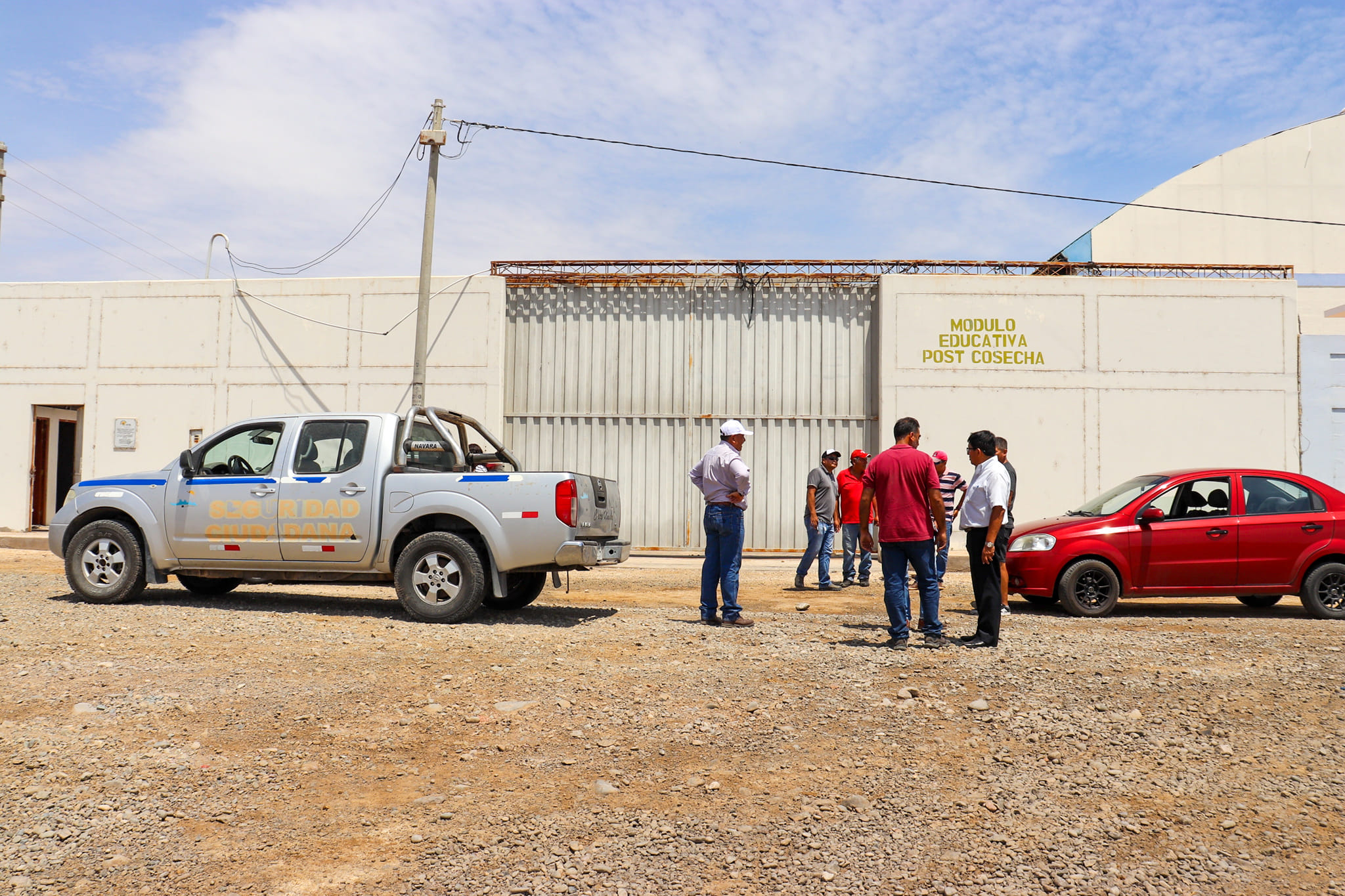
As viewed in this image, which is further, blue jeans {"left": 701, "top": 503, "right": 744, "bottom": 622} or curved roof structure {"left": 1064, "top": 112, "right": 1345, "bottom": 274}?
curved roof structure {"left": 1064, "top": 112, "right": 1345, "bottom": 274}

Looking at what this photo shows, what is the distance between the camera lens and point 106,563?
28.8 ft

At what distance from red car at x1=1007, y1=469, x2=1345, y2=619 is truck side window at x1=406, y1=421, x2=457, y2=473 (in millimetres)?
5949

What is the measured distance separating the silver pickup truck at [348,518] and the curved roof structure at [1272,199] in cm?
2151

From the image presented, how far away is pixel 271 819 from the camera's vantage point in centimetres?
369

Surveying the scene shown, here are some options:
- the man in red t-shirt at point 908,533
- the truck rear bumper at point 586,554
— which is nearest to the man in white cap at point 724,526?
the truck rear bumper at point 586,554

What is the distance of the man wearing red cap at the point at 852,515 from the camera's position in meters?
11.7

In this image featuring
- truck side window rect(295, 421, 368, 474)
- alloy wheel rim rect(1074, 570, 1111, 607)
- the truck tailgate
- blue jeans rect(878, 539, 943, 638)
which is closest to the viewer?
blue jeans rect(878, 539, 943, 638)

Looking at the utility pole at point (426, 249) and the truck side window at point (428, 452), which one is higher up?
the utility pole at point (426, 249)

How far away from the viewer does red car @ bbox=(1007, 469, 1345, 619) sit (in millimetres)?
9031

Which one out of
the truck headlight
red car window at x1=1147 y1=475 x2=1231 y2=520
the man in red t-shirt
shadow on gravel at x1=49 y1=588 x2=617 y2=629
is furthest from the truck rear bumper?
red car window at x1=1147 y1=475 x2=1231 y2=520

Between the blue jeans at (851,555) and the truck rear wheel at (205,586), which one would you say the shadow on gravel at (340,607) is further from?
the blue jeans at (851,555)

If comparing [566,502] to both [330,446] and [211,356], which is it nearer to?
[330,446]

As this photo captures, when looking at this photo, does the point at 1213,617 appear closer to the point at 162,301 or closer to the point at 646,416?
the point at 646,416

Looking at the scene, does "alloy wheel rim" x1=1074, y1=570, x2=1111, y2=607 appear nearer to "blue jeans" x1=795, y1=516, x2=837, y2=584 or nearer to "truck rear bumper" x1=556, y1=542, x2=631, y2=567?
"blue jeans" x1=795, y1=516, x2=837, y2=584
